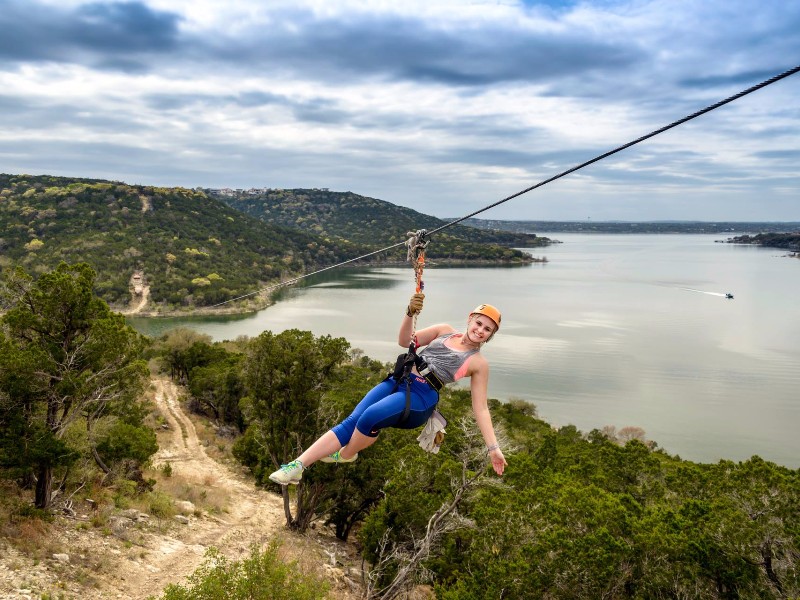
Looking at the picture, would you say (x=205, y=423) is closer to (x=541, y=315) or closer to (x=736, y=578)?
(x=736, y=578)

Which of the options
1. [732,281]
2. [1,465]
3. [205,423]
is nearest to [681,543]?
[1,465]

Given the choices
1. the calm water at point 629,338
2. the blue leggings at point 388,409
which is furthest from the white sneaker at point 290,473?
the calm water at point 629,338

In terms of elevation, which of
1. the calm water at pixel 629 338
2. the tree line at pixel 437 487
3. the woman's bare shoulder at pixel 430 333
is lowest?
the calm water at pixel 629 338

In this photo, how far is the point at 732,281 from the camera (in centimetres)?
10069

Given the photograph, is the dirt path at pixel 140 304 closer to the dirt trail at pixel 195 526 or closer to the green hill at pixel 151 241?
the green hill at pixel 151 241

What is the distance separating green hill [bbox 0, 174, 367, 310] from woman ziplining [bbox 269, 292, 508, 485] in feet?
274

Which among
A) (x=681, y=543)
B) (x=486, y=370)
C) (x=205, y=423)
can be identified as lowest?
(x=205, y=423)

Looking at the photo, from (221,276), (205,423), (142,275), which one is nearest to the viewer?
(205,423)

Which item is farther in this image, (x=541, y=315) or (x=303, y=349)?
(x=541, y=315)

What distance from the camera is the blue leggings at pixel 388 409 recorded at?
3.77 m

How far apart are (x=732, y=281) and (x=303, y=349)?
355 ft

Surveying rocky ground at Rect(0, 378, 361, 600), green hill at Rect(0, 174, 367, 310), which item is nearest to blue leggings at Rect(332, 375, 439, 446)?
rocky ground at Rect(0, 378, 361, 600)

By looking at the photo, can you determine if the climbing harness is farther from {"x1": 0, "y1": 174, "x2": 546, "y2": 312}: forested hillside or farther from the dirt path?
the dirt path

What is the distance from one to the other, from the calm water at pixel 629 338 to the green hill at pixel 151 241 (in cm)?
1041
